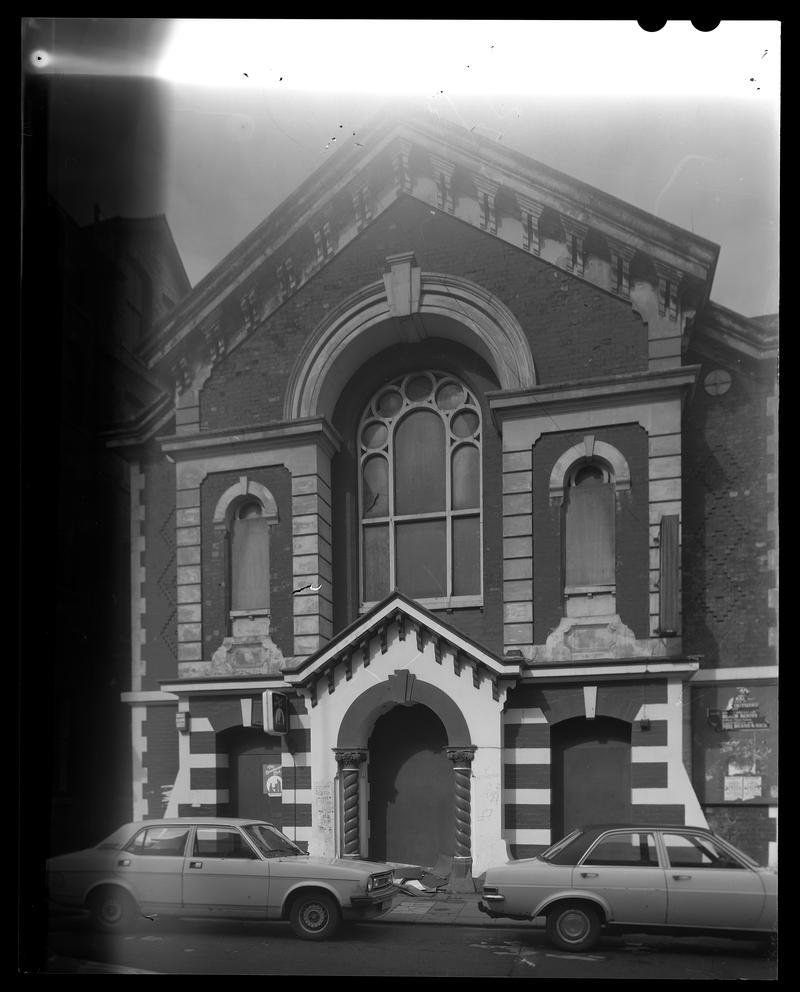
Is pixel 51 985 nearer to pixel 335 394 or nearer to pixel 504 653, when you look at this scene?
pixel 504 653

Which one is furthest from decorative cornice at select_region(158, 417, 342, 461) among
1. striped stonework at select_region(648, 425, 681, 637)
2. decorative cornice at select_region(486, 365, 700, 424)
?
striped stonework at select_region(648, 425, 681, 637)

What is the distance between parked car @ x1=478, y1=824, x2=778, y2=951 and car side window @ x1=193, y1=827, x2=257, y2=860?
5.84 ft

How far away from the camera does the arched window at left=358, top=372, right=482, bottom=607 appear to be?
7.05m

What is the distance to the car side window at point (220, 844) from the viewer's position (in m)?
6.95

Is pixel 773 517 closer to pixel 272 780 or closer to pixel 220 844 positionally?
pixel 272 780

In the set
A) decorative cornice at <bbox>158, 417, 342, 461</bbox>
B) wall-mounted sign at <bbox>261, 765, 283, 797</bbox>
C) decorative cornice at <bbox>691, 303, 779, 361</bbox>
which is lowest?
wall-mounted sign at <bbox>261, 765, 283, 797</bbox>

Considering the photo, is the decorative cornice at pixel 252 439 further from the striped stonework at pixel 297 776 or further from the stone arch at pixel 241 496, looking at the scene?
the striped stonework at pixel 297 776

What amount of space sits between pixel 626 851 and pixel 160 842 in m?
3.43

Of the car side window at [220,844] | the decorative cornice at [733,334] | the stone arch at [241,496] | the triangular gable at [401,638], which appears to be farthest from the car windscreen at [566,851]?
the decorative cornice at [733,334]

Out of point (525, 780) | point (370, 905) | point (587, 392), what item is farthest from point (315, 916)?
point (587, 392)

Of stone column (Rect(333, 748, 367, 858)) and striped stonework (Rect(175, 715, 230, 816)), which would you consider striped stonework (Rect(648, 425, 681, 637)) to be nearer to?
stone column (Rect(333, 748, 367, 858))

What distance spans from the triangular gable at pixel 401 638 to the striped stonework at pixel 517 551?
0.22 meters

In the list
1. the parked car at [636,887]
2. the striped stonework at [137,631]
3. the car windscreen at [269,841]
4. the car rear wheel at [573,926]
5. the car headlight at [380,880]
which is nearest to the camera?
the parked car at [636,887]
